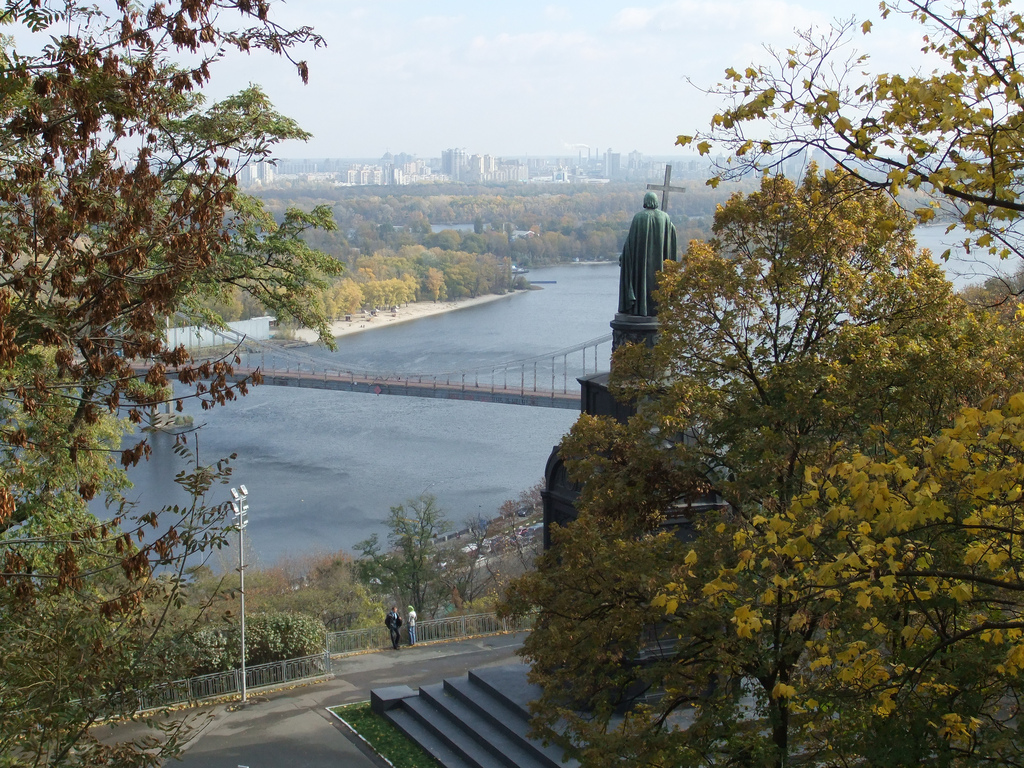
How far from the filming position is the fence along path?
9.30m

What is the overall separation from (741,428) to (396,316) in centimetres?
4609

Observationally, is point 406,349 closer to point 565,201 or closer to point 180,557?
point 180,557

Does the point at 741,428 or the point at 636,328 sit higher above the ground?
the point at 636,328

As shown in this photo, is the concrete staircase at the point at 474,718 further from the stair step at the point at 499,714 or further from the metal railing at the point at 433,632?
the metal railing at the point at 433,632

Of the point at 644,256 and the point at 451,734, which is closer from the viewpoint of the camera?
the point at 644,256

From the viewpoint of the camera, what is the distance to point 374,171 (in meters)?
176

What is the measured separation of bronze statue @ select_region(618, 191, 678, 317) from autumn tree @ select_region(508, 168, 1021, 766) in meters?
2.15

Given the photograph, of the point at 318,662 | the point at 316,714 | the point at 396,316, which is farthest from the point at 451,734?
the point at 396,316

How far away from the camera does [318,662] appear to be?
10.2 meters

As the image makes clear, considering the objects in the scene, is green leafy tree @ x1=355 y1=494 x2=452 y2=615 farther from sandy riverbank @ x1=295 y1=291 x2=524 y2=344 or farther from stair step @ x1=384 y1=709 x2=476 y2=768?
sandy riverbank @ x1=295 y1=291 x2=524 y2=344

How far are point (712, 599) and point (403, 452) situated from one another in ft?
90.2

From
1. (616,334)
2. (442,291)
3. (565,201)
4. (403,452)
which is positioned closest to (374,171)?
(565,201)

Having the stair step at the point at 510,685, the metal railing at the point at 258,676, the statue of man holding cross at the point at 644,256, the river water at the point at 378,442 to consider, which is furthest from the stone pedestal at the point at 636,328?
the river water at the point at 378,442

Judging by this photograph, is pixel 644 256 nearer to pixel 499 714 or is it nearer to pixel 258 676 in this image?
pixel 499 714
